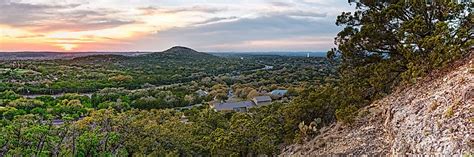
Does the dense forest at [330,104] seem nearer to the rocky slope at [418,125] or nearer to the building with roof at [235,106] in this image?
the rocky slope at [418,125]

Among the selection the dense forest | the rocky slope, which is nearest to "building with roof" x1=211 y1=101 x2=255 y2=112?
the dense forest

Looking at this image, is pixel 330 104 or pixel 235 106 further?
pixel 235 106

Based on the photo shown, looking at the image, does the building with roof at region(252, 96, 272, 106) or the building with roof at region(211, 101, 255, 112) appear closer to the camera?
the building with roof at region(211, 101, 255, 112)

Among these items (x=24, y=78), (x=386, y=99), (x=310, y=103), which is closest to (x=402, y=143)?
(x=386, y=99)

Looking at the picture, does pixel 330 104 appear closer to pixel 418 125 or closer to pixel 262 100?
pixel 418 125

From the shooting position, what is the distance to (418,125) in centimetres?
818

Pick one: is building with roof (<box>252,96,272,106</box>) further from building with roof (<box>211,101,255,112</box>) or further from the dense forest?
the dense forest

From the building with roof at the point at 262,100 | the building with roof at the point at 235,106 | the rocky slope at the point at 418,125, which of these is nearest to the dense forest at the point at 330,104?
the rocky slope at the point at 418,125

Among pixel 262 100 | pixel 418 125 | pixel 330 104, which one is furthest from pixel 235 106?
pixel 418 125

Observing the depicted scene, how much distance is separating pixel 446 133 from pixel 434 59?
5.06 metres

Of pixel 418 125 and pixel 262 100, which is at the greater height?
pixel 418 125

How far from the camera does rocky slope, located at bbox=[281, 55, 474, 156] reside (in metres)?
6.87

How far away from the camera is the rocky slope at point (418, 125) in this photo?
6871mm

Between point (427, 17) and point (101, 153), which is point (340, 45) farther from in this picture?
point (101, 153)
